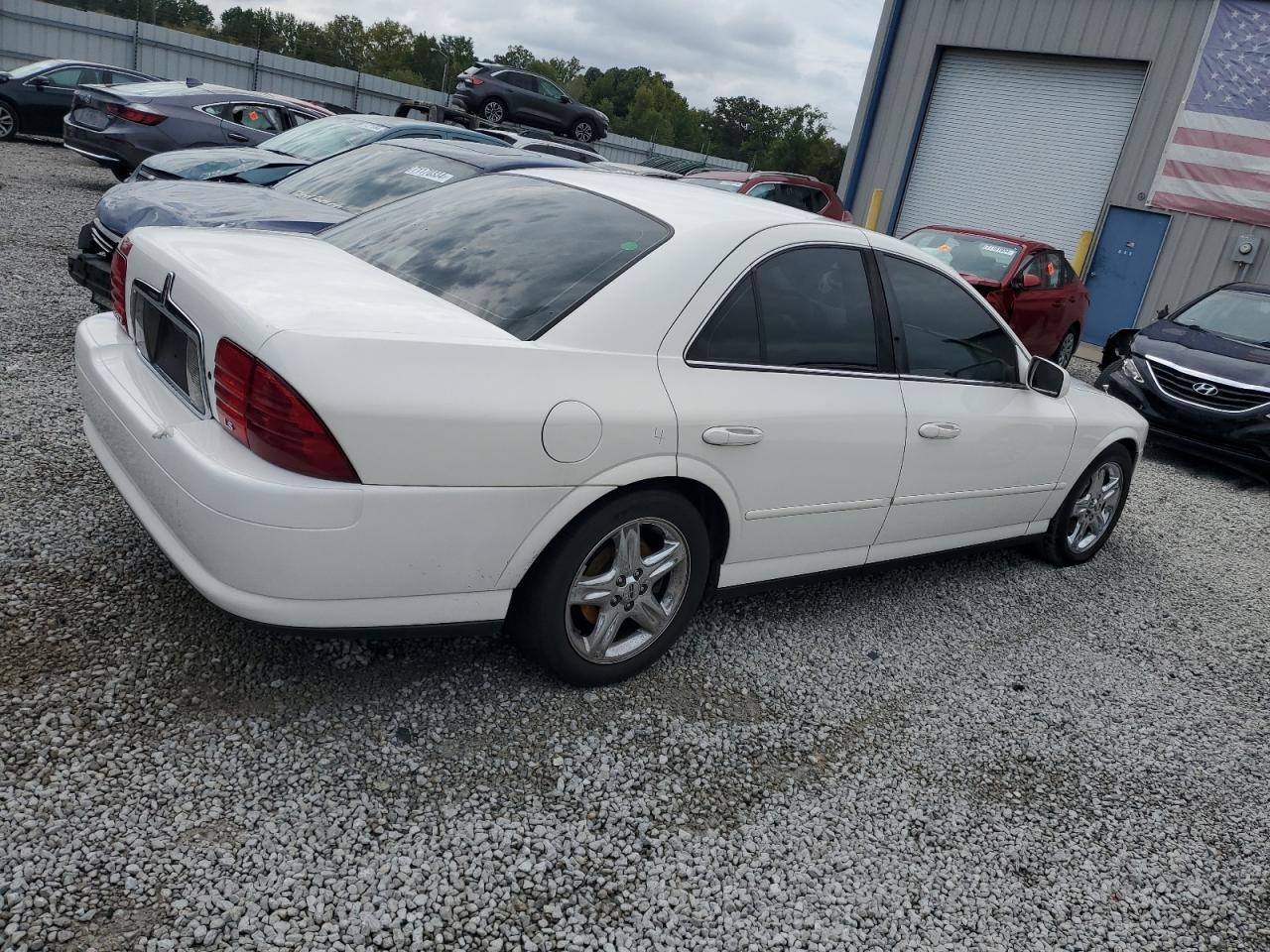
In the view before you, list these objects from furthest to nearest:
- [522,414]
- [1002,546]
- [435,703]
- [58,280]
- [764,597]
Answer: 1. [58,280]
2. [1002,546]
3. [764,597]
4. [435,703]
5. [522,414]

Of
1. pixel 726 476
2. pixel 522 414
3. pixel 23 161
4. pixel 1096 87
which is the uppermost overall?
pixel 1096 87

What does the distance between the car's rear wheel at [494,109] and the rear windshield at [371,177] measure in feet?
58.4

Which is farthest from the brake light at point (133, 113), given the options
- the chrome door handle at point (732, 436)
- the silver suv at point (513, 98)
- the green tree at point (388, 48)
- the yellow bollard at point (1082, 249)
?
the green tree at point (388, 48)

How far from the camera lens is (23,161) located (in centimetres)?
1416

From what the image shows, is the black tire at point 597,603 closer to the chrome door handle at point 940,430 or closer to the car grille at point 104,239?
the chrome door handle at point 940,430

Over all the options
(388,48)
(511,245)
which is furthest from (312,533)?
(388,48)

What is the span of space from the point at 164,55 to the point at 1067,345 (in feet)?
90.2

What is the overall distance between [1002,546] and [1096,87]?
14.5 meters

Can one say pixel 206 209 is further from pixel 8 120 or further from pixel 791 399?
pixel 8 120

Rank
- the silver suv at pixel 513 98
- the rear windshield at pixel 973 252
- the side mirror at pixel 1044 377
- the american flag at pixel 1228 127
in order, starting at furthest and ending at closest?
the silver suv at pixel 513 98
the american flag at pixel 1228 127
the rear windshield at pixel 973 252
the side mirror at pixel 1044 377

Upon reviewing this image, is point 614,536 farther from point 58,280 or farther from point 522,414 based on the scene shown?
point 58,280

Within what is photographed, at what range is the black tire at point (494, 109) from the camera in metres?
23.3

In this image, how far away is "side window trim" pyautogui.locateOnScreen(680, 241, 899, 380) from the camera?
3.04m

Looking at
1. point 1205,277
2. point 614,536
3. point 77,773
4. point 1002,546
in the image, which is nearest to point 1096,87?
point 1205,277
